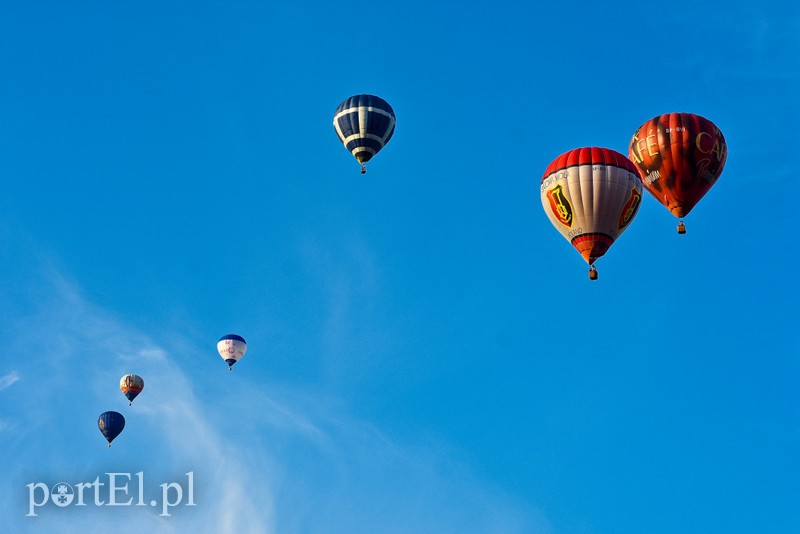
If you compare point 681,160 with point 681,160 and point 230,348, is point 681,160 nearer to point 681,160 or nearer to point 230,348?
point 681,160

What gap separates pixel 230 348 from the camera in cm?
9281

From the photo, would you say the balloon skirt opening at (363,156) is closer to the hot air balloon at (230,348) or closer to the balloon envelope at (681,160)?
the balloon envelope at (681,160)

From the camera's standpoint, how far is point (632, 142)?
63.7m

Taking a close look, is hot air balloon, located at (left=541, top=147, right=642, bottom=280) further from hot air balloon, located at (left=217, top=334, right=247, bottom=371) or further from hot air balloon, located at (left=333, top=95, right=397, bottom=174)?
hot air balloon, located at (left=217, top=334, right=247, bottom=371)

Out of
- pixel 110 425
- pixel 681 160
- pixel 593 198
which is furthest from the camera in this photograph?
pixel 110 425

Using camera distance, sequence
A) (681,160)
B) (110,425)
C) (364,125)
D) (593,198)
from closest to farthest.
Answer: (593,198), (681,160), (364,125), (110,425)

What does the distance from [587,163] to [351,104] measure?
19471 mm

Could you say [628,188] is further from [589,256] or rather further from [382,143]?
[382,143]

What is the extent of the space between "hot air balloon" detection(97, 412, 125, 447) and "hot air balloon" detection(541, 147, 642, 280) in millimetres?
41011

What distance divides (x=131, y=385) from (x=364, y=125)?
102 feet

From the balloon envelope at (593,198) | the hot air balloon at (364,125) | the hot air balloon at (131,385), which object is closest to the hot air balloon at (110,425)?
the hot air balloon at (131,385)

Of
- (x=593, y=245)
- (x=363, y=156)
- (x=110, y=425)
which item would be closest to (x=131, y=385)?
(x=110, y=425)

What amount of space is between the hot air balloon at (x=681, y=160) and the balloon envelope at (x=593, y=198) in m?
3.46

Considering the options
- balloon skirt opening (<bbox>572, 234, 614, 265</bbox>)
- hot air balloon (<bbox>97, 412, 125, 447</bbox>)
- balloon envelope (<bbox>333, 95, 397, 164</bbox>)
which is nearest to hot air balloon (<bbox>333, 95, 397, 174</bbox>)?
balloon envelope (<bbox>333, 95, 397, 164</bbox>)
